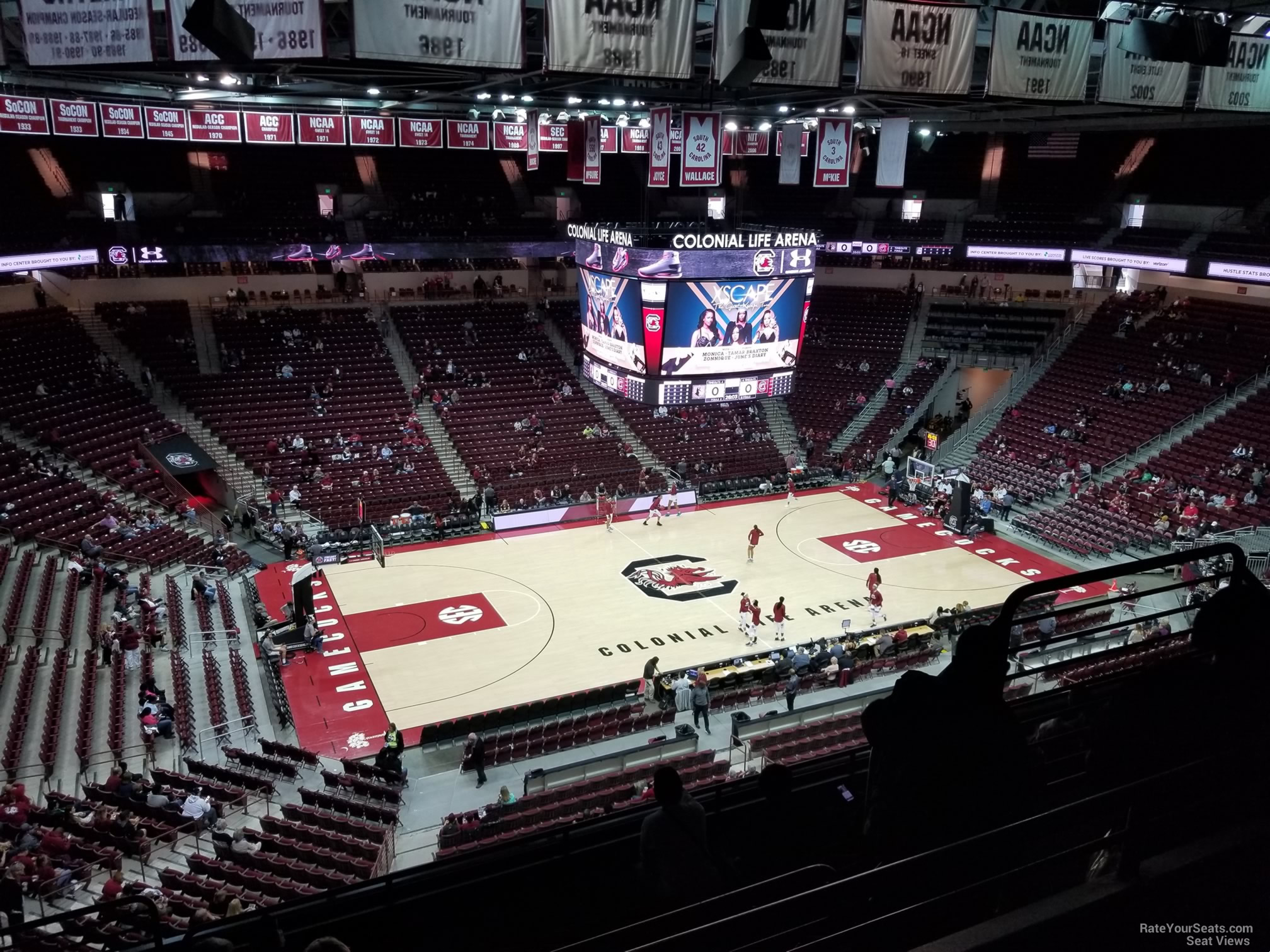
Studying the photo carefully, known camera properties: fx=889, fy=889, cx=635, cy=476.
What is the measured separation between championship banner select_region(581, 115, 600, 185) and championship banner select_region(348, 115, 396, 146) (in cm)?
604

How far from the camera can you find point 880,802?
11.9ft

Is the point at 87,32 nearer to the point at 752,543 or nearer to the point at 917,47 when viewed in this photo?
the point at 917,47

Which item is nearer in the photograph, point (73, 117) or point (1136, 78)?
point (1136, 78)

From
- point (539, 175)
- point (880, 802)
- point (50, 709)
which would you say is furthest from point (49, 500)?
point (539, 175)

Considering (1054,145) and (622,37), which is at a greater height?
(1054,145)

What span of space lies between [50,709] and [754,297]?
14.7 metres

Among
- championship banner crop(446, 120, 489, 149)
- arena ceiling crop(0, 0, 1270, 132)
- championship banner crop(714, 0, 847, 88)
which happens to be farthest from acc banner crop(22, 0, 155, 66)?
championship banner crop(446, 120, 489, 149)

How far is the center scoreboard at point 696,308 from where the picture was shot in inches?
699

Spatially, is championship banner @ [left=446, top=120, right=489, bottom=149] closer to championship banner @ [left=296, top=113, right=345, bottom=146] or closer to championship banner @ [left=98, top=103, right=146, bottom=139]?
championship banner @ [left=296, top=113, right=345, bottom=146]

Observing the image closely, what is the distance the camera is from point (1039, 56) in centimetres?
1234

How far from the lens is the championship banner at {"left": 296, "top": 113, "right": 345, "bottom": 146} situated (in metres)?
23.3

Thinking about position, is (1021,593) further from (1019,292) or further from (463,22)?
(1019,292)

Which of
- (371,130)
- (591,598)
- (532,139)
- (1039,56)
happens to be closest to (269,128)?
(371,130)

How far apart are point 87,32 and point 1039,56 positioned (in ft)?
39.9
